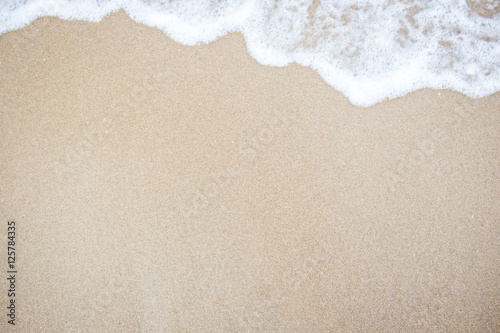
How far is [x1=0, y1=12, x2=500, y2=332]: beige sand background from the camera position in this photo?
1713 mm

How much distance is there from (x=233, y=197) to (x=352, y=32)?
143 centimetres

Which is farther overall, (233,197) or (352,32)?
(352,32)

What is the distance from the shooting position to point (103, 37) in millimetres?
1948

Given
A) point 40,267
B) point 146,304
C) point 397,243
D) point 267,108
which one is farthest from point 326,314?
point 40,267

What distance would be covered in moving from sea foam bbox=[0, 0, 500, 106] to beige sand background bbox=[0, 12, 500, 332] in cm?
14

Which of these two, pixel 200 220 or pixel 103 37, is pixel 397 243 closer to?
pixel 200 220

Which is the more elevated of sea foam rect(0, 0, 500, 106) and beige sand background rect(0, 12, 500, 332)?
sea foam rect(0, 0, 500, 106)

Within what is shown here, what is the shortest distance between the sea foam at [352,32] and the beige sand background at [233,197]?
0.14 metres

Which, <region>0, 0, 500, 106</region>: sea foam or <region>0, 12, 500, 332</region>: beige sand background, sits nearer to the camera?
<region>0, 12, 500, 332</region>: beige sand background

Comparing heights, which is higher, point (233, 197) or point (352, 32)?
point (352, 32)

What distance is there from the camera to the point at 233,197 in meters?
1.78

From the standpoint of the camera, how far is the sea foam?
1.97 m

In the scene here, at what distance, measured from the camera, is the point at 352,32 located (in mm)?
2053

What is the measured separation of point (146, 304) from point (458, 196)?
2.00m
